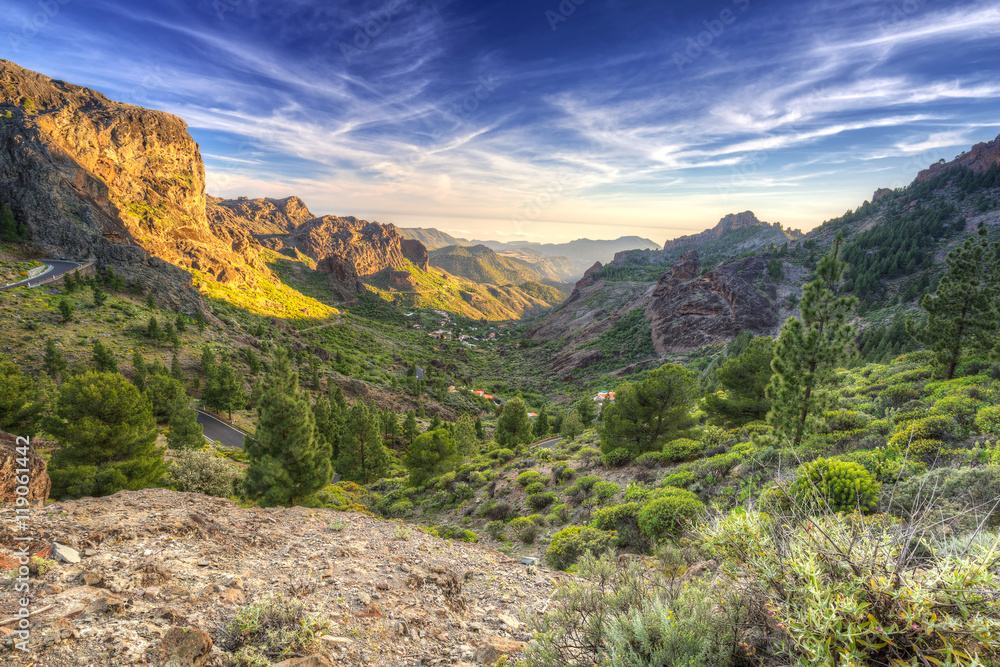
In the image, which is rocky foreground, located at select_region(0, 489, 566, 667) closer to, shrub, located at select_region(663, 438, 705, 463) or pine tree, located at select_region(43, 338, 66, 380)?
shrub, located at select_region(663, 438, 705, 463)

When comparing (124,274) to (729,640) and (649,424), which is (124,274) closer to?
(649,424)

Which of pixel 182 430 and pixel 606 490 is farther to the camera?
pixel 182 430

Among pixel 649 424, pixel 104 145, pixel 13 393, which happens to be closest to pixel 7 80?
pixel 104 145

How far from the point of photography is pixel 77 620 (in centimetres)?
460

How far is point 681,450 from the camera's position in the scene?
58.2 ft

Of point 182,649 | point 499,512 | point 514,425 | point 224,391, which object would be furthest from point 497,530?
point 224,391

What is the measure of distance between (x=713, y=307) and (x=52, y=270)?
449ft

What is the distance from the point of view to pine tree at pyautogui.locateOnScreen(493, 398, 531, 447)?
3544 centimetres

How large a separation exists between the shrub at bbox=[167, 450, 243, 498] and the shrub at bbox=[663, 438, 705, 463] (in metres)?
21.0

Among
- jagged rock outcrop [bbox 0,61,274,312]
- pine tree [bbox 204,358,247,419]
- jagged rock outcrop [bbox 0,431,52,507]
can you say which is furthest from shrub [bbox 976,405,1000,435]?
jagged rock outcrop [bbox 0,61,274,312]

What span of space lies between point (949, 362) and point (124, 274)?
9843 cm

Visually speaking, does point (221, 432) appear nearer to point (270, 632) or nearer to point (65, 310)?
point (65, 310)

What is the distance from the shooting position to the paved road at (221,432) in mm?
36125

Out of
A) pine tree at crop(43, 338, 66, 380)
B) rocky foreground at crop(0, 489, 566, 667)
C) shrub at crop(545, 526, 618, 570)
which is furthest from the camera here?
pine tree at crop(43, 338, 66, 380)
